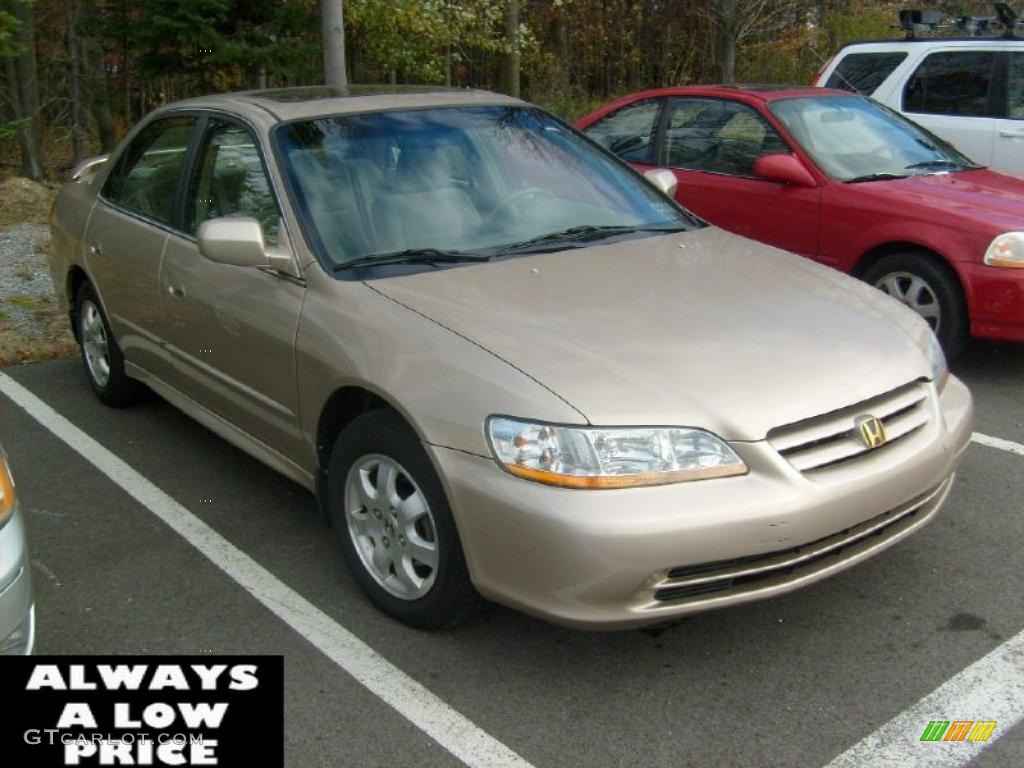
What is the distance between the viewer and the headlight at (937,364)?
3.60 meters

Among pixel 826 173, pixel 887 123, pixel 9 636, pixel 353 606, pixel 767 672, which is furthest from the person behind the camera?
pixel 887 123

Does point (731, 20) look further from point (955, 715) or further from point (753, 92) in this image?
point (955, 715)

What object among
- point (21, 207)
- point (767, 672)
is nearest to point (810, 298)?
point (767, 672)

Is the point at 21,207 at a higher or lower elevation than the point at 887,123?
lower

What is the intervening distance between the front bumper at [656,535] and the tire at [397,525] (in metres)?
0.12

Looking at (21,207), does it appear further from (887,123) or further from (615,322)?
(615,322)

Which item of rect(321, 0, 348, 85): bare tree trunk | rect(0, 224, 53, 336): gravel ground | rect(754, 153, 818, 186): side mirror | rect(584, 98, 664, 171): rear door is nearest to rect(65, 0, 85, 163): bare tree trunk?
rect(0, 224, 53, 336): gravel ground

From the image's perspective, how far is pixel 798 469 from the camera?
9.84 ft

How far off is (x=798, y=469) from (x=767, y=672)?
0.64m

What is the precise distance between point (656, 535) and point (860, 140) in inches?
184

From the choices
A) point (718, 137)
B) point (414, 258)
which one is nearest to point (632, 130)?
point (718, 137)

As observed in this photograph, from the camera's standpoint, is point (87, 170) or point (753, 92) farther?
point (753, 92)

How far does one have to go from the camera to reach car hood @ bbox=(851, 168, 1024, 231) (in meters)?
5.84

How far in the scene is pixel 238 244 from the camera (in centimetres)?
372
